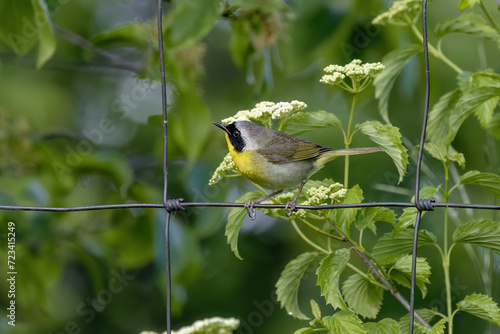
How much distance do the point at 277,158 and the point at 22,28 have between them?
2.43ft

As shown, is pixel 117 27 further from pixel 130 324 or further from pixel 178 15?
pixel 130 324

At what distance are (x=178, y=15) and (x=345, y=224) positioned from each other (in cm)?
79

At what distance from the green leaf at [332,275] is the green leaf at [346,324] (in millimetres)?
17

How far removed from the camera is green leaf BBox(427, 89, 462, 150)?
1.39 meters

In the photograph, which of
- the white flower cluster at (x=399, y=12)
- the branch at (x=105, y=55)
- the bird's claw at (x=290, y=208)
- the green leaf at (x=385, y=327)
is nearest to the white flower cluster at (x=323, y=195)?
the bird's claw at (x=290, y=208)

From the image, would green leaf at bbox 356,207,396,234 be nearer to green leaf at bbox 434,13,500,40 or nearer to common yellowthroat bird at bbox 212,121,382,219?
common yellowthroat bird at bbox 212,121,382,219

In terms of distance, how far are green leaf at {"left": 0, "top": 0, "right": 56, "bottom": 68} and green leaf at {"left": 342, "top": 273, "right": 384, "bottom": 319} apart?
933 millimetres

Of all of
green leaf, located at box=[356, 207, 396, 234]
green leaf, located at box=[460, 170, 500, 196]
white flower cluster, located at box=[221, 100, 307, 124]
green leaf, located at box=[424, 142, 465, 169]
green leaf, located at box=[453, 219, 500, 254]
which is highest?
white flower cluster, located at box=[221, 100, 307, 124]

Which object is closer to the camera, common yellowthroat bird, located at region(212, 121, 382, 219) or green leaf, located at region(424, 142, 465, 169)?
green leaf, located at region(424, 142, 465, 169)

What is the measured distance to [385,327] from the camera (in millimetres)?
1132

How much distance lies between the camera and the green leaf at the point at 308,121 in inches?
49.1

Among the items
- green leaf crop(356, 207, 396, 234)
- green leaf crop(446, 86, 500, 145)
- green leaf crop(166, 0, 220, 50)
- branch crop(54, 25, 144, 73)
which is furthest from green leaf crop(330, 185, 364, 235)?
branch crop(54, 25, 144, 73)

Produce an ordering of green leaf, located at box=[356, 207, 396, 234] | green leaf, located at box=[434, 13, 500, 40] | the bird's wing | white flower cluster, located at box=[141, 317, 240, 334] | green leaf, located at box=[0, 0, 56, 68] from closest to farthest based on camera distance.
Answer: green leaf, located at box=[356, 207, 396, 234]
white flower cluster, located at box=[141, 317, 240, 334]
green leaf, located at box=[434, 13, 500, 40]
the bird's wing
green leaf, located at box=[0, 0, 56, 68]

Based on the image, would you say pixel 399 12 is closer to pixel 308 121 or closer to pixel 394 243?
pixel 308 121
